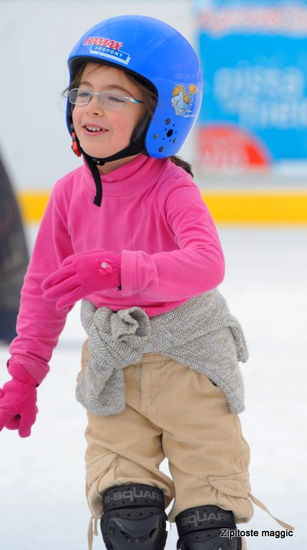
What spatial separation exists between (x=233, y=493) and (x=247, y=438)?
2.95 ft

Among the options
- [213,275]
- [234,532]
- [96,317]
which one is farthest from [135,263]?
[234,532]

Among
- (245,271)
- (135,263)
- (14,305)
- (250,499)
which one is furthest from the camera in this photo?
(245,271)

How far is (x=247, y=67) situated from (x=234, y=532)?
5398mm

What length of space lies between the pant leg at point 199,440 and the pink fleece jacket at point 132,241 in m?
0.13

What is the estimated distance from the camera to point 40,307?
179 centimetres

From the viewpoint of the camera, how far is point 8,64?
6.71 metres

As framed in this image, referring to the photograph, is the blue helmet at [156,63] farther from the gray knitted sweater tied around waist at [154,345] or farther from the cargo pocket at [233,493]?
the cargo pocket at [233,493]

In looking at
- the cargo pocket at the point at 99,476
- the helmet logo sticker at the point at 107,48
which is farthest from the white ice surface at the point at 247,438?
the helmet logo sticker at the point at 107,48

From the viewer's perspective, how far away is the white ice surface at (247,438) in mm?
2020

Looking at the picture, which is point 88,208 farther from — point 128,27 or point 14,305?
point 14,305

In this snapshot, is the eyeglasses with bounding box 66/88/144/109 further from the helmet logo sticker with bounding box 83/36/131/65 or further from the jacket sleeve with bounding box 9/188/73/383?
the jacket sleeve with bounding box 9/188/73/383

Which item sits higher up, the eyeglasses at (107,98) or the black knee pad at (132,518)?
the eyeglasses at (107,98)

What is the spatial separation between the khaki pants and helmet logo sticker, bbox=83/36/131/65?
48cm

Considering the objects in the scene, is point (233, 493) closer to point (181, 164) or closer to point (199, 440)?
point (199, 440)
